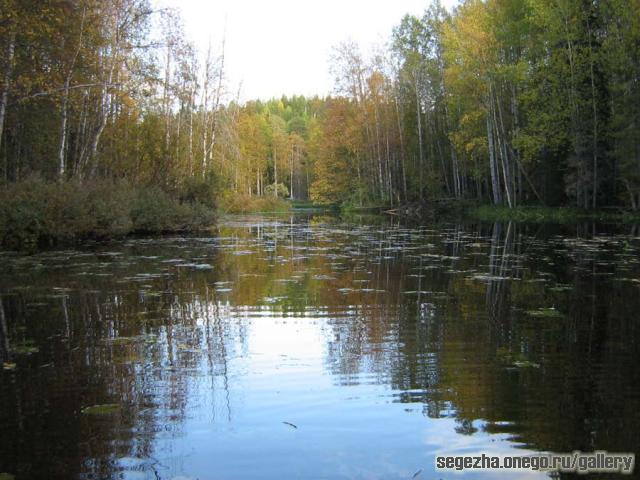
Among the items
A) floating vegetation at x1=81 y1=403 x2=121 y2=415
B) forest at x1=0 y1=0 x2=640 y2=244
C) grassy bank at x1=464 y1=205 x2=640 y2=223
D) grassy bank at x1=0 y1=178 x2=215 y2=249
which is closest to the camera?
floating vegetation at x1=81 y1=403 x2=121 y2=415

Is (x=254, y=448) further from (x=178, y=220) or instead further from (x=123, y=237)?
(x=178, y=220)

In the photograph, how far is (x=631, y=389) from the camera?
16.7 feet

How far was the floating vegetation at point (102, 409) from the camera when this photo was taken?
15.2ft

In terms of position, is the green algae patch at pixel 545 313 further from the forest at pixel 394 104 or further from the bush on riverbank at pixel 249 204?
the bush on riverbank at pixel 249 204

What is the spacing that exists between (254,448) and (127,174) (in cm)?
2557

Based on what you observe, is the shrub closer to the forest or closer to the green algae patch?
the forest

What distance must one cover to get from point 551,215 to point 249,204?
27199mm

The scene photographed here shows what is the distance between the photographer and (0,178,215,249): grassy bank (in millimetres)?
17203

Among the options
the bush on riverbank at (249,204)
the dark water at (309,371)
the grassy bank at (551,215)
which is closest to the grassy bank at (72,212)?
the dark water at (309,371)

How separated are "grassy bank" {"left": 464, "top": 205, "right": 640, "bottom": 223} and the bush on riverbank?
61.4ft

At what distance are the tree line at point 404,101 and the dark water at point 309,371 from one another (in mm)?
11225

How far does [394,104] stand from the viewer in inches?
1973

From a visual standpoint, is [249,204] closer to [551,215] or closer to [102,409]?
[551,215]

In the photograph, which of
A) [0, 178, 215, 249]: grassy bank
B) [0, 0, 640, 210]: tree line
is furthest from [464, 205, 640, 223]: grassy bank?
[0, 178, 215, 249]: grassy bank
